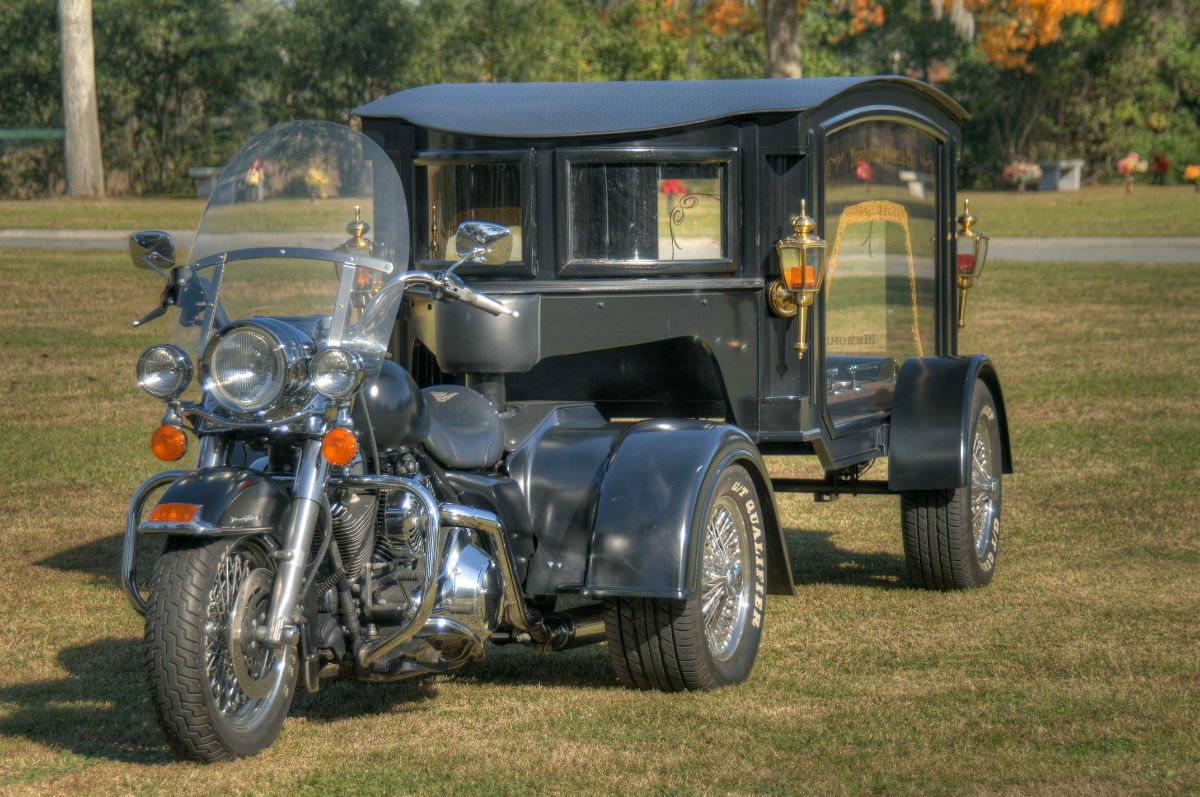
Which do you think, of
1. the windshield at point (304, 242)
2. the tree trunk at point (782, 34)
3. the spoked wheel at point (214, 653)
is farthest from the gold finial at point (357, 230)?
the tree trunk at point (782, 34)

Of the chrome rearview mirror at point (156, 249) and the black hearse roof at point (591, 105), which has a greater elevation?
the black hearse roof at point (591, 105)

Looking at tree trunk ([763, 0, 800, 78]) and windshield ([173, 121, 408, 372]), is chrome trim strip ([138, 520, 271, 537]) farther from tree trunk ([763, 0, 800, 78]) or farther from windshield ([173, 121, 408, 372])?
tree trunk ([763, 0, 800, 78])

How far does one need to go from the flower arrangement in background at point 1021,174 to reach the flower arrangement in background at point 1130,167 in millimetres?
2085

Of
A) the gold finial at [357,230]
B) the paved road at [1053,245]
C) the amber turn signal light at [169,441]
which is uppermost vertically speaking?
the gold finial at [357,230]

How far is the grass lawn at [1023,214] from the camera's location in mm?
28172

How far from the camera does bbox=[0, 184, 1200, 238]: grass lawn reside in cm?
2817

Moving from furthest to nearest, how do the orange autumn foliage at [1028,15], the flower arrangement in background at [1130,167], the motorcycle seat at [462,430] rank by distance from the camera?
1. the flower arrangement in background at [1130,167]
2. the orange autumn foliage at [1028,15]
3. the motorcycle seat at [462,430]

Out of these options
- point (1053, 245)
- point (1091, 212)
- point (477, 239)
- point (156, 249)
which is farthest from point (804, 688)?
point (1091, 212)

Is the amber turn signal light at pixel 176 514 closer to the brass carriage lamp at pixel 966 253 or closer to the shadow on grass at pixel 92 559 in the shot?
the shadow on grass at pixel 92 559

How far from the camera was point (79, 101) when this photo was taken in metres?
32.0

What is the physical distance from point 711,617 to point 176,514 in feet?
6.53

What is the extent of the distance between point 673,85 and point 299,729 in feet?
9.83

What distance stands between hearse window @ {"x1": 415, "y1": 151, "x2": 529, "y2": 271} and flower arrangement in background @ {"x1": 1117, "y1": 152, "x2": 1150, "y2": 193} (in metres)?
35.6

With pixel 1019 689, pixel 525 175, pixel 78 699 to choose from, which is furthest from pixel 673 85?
pixel 78 699
